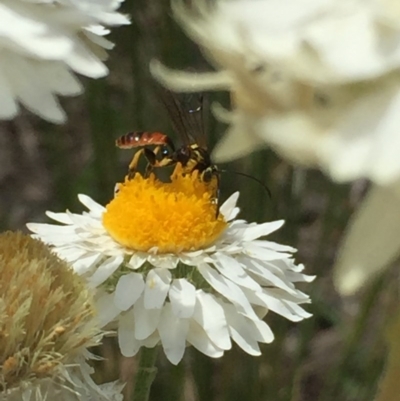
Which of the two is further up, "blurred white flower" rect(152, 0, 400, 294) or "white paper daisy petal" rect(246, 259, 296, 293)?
"blurred white flower" rect(152, 0, 400, 294)

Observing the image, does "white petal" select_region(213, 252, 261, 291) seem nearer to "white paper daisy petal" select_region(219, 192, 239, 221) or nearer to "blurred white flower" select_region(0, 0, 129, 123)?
"white paper daisy petal" select_region(219, 192, 239, 221)

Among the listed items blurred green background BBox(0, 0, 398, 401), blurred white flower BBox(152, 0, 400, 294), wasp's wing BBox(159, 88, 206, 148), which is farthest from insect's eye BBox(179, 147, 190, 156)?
blurred white flower BBox(152, 0, 400, 294)

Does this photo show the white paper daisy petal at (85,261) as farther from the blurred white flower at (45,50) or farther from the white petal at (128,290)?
the blurred white flower at (45,50)

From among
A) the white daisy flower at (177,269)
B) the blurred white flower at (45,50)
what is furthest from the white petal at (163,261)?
the blurred white flower at (45,50)

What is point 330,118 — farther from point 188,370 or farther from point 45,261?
point 188,370

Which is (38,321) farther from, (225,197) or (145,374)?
(225,197)

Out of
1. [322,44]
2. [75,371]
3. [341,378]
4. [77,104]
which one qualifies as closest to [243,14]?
[322,44]

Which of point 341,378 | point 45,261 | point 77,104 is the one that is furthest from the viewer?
point 77,104
